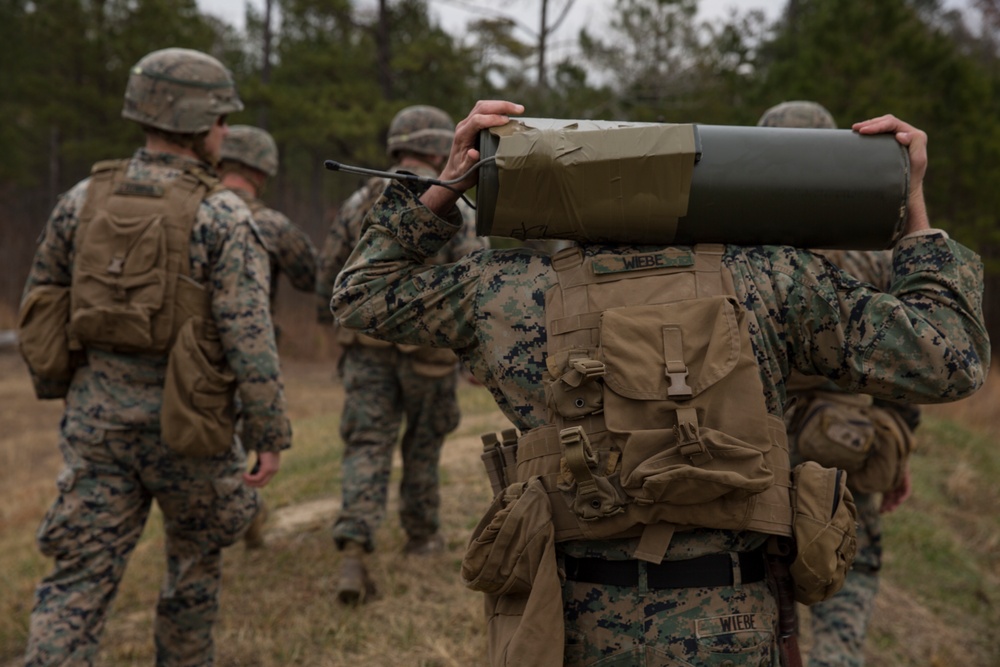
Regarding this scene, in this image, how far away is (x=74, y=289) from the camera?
11.1 feet

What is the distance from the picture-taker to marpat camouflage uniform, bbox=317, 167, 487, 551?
4.84m

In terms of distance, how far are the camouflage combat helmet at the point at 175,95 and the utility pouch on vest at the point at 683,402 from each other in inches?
89.7

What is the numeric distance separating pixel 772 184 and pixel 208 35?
20148 millimetres

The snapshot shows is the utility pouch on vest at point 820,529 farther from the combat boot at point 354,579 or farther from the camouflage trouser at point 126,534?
the combat boot at point 354,579

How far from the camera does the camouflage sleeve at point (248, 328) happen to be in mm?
3436

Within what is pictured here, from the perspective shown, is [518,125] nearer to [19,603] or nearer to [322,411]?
[19,603]

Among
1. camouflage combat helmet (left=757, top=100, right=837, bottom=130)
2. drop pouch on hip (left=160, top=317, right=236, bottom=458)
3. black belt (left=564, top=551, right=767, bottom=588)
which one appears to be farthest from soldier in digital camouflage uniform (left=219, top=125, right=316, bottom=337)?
black belt (left=564, top=551, right=767, bottom=588)

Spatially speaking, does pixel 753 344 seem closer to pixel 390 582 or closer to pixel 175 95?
pixel 175 95

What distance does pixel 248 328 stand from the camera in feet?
11.3

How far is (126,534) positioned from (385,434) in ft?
5.93

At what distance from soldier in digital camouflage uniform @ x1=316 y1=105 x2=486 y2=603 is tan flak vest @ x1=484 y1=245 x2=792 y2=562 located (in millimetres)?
2730

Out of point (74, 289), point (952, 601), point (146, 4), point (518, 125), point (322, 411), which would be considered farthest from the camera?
point (146, 4)

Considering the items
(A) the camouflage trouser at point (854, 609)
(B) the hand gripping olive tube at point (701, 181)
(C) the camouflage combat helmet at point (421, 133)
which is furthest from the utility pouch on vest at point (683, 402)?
(C) the camouflage combat helmet at point (421, 133)

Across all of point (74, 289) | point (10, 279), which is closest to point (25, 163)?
point (10, 279)
